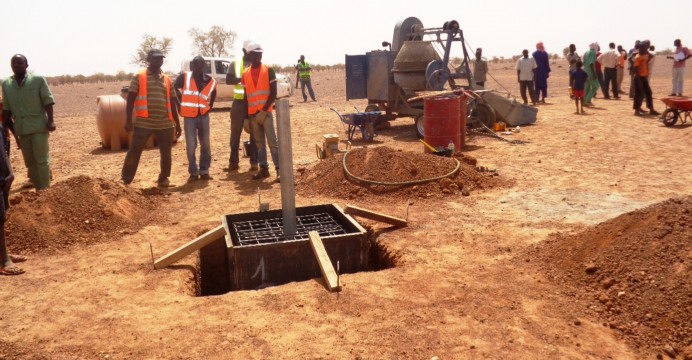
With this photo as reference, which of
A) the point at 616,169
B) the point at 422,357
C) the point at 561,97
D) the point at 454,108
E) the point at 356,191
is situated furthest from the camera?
the point at 561,97

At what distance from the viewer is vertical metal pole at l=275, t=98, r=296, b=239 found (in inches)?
223

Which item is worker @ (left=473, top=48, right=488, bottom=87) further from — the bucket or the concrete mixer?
the bucket

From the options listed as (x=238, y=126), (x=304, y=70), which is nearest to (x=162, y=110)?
(x=238, y=126)

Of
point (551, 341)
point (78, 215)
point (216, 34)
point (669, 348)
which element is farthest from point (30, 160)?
point (216, 34)

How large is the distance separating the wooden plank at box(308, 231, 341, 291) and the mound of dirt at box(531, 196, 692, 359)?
5.62ft

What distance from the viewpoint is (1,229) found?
5.20m

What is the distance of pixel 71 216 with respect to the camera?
6.35 metres

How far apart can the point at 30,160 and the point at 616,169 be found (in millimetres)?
7777

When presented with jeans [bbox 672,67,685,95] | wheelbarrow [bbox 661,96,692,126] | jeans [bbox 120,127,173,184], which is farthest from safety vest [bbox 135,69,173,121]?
jeans [bbox 672,67,685,95]

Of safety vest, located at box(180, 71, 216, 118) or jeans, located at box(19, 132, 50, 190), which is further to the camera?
safety vest, located at box(180, 71, 216, 118)

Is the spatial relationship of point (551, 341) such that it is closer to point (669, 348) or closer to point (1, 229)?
point (669, 348)

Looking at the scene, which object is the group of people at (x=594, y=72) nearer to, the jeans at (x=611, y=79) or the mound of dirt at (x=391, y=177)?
the jeans at (x=611, y=79)

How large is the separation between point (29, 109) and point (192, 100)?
78.2 inches

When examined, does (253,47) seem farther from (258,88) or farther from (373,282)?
(373,282)
